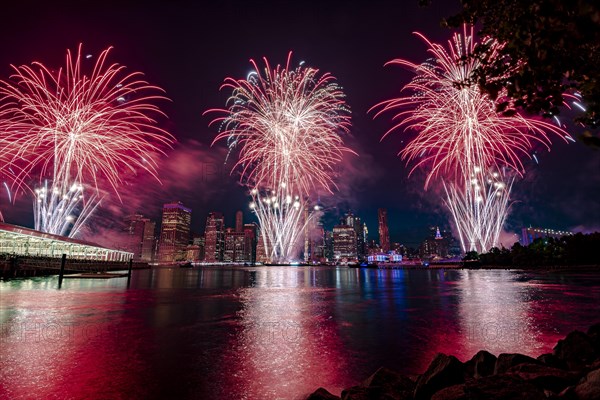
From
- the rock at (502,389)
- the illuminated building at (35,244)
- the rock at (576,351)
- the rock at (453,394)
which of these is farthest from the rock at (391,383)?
the illuminated building at (35,244)

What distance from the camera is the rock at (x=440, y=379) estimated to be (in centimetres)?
666

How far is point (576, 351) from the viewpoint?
828 cm

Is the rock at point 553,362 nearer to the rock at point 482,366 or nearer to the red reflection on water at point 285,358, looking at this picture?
Answer: the rock at point 482,366

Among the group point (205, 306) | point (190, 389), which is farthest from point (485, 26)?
point (205, 306)

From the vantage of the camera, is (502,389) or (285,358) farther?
(285,358)

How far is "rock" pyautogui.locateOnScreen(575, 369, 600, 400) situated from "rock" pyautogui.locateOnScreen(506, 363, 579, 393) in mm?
955

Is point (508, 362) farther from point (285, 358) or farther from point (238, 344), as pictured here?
point (238, 344)

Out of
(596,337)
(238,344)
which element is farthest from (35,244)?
(596,337)

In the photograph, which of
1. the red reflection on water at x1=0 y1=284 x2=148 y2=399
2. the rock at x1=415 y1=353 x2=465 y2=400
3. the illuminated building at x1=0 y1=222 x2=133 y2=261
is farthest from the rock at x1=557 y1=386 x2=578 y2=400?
the illuminated building at x1=0 y1=222 x2=133 y2=261

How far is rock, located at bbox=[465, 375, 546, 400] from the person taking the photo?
4.95m

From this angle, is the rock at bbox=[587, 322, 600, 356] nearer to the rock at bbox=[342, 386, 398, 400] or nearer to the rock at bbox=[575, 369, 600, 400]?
the rock at bbox=[575, 369, 600, 400]

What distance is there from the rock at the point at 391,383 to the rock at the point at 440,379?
226 millimetres

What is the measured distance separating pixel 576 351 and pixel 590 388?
166 inches

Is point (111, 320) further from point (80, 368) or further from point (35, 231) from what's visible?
point (35, 231)
